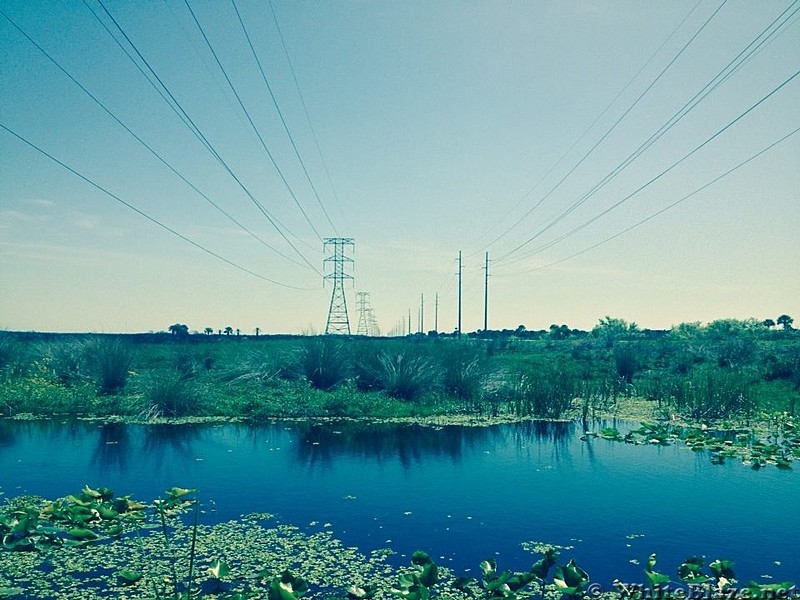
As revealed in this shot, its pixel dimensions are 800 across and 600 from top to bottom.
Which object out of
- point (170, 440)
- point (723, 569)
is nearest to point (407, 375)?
point (170, 440)

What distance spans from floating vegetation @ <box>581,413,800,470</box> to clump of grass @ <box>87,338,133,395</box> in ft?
39.1

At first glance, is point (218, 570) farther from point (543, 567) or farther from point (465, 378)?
point (465, 378)

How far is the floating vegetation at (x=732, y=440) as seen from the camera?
986cm

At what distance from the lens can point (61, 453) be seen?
10.1 m

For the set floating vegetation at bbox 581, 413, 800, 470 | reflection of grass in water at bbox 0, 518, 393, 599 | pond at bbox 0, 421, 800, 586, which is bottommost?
reflection of grass in water at bbox 0, 518, 393, 599

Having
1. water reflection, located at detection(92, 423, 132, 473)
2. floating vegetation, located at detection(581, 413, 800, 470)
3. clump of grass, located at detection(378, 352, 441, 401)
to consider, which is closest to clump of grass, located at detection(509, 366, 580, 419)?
floating vegetation, located at detection(581, 413, 800, 470)

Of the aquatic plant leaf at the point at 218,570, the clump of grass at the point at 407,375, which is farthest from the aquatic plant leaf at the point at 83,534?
the clump of grass at the point at 407,375

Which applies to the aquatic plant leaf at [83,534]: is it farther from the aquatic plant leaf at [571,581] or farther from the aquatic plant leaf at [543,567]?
the aquatic plant leaf at [571,581]

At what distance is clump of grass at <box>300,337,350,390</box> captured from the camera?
682 inches

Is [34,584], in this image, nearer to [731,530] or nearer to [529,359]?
[731,530]

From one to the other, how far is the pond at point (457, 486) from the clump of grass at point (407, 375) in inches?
134

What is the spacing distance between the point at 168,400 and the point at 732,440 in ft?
38.4

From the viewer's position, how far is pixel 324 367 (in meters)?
17.3

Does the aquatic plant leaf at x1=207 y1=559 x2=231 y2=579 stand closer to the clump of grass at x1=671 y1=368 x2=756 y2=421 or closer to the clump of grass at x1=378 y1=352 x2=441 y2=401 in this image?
the clump of grass at x1=378 y1=352 x2=441 y2=401
